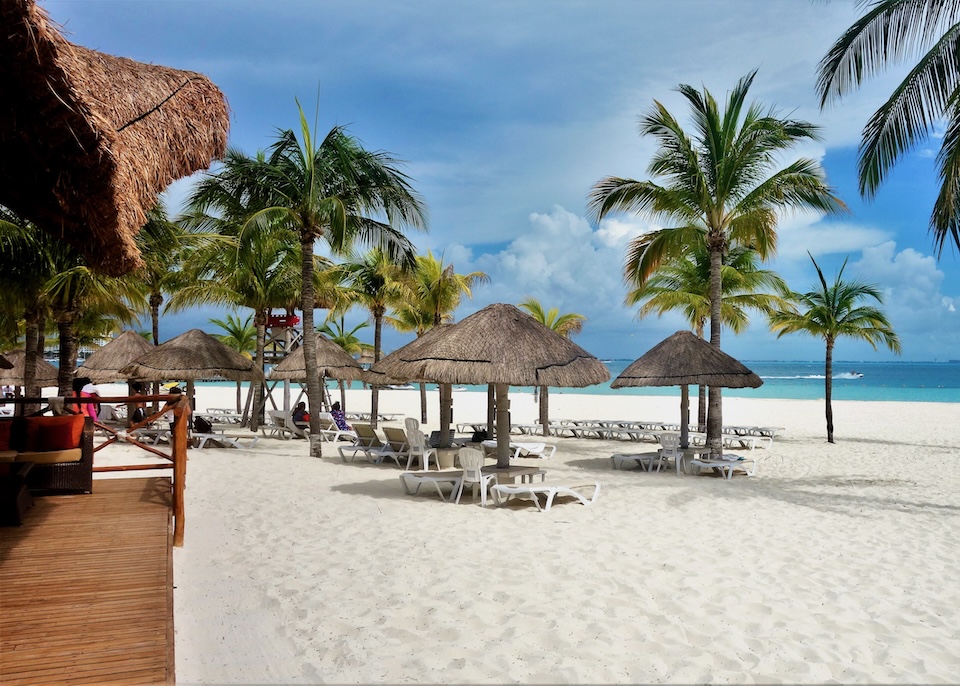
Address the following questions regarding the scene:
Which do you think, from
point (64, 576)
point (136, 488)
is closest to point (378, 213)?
point (136, 488)

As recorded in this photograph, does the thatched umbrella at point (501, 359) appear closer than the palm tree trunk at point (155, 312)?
Yes

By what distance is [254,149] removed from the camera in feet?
53.7

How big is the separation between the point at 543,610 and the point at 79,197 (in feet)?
13.8

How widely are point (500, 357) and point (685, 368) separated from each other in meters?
4.55

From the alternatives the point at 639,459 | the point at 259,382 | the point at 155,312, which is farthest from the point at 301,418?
the point at 639,459

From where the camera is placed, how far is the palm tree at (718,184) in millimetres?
12859

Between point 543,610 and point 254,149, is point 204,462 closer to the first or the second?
point 254,149

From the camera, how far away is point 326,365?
1722cm

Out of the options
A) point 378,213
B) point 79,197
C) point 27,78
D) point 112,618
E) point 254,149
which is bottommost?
point 112,618

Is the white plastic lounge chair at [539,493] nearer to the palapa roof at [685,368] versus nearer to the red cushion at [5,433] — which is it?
the palapa roof at [685,368]

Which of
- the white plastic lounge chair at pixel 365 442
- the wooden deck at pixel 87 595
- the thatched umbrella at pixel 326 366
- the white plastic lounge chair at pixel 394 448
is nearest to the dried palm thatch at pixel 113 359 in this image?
the thatched umbrella at pixel 326 366

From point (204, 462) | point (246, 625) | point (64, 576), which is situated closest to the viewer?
point (64, 576)

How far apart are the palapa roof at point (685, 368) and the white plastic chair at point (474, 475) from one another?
3.89 meters

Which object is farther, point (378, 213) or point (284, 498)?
point (378, 213)
